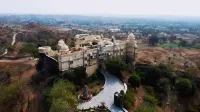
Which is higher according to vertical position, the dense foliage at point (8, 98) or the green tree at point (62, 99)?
the green tree at point (62, 99)

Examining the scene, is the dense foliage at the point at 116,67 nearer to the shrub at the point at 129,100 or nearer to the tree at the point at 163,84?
the shrub at the point at 129,100

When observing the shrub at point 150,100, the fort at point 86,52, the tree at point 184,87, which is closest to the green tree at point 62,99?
the fort at point 86,52

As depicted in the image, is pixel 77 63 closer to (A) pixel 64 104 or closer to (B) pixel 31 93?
(B) pixel 31 93

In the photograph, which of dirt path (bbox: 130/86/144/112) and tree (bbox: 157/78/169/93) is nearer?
dirt path (bbox: 130/86/144/112)

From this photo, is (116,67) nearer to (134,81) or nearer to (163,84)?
(134,81)

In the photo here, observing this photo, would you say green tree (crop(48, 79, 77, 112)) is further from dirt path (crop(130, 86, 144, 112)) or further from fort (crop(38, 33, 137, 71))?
dirt path (crop(130, 86, 144, 112))

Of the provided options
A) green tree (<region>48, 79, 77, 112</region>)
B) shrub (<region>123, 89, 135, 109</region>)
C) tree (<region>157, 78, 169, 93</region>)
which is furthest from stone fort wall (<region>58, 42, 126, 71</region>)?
tree (<region>157, 78, 169, 93</region>)

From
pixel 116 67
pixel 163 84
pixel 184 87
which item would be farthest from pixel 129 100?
pixel 184 87
